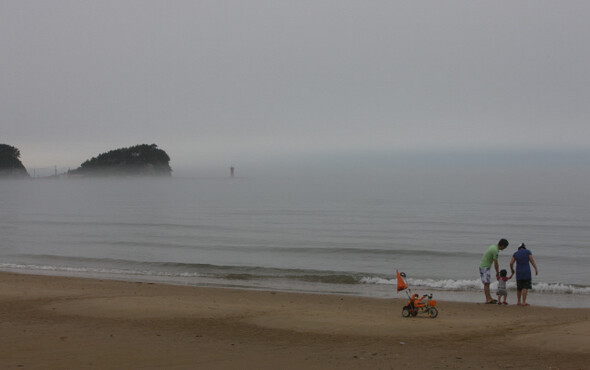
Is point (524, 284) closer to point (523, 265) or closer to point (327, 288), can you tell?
point (523, 265)

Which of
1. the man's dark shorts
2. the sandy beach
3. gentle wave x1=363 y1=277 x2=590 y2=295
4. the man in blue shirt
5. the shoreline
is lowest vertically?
the shoreline

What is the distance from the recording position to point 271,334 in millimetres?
→ 9078

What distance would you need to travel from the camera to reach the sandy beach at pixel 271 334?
7316 mm

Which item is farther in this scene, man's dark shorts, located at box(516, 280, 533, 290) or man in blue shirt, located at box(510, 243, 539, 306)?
man's dark shorts, located at box(516, 280, 533, 290)

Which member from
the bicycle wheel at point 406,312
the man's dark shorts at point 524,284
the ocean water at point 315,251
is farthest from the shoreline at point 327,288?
the bicycle wheel at point 406,312

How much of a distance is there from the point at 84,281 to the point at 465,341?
42.3ft

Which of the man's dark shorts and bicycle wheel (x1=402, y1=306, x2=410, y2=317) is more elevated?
the man's dark shorts

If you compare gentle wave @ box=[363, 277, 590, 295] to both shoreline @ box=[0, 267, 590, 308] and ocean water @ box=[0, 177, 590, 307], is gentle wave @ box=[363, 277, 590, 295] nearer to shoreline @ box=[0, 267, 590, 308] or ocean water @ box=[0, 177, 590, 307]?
ocean water @ box=[0, 177, 590, 307]

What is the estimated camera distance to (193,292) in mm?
15094

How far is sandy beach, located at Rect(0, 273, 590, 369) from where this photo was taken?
7.32m

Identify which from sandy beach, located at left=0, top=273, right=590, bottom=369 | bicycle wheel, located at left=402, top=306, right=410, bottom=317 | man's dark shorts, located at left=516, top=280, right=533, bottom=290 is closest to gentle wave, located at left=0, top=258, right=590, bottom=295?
man's dark shorts, located at left=516, top=280, right=533, bottom=290

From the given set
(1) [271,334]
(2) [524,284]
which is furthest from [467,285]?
(1) [271,334]

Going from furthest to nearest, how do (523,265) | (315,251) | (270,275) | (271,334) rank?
(315,251) < (270,275) < (523,265) < (271,334)

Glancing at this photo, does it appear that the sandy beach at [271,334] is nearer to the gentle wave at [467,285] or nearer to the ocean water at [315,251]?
the gentle wave at [467,285]
